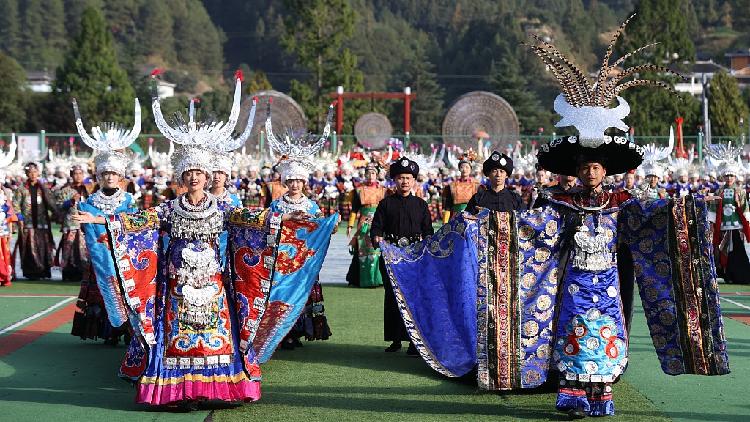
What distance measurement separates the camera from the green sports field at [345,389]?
7523 millimetres

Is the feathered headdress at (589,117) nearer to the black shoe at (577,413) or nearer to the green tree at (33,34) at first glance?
the black shoe at (577,413)

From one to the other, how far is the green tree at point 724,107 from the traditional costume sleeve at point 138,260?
1954 inches

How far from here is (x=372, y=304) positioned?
1316cm

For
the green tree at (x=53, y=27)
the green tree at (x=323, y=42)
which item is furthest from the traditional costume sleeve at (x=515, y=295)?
the green tree at (x=53, y=27)

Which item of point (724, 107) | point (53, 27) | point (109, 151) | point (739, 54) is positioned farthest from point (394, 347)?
point (53, 27)

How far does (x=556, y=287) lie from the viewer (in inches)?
298

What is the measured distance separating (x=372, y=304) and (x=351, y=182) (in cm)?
1378

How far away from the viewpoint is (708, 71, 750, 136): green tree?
55.6m

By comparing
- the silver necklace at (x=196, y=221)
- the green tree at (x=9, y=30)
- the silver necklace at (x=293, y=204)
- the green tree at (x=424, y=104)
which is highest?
the green tree at (x=9, y=30)

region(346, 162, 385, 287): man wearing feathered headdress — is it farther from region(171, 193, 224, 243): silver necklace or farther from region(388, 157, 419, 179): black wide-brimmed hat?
region(171, 193, 224, 243): silver necklace

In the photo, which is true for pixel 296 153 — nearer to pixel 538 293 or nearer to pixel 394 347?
pixel 394 347

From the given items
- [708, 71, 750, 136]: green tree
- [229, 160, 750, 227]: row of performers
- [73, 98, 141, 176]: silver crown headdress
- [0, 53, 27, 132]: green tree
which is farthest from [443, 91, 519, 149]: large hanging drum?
[73, 98, 141, 176]: silver crown headdress

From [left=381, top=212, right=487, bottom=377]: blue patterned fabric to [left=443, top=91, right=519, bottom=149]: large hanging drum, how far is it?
36.2m

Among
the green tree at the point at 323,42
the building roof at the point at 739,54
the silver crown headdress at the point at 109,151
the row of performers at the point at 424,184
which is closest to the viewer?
the silver crown headdress at the point at 109,151
